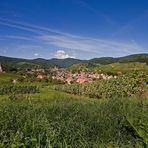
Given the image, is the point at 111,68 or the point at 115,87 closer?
the point at 115,87

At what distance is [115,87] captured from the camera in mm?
25453

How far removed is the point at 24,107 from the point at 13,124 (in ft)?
5.34

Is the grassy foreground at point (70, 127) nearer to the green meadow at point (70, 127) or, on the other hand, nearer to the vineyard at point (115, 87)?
the green meadow at point (70, 127)

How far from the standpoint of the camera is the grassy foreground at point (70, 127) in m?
4.50

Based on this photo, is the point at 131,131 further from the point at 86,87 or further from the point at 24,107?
the point at 86,87

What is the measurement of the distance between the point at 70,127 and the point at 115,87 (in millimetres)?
20129

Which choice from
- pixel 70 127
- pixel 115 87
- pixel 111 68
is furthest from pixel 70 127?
pixel 111 68

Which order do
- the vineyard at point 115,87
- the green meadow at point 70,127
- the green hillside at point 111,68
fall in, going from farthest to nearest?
the green hillside at point 111,68
the vineyard at point 115,87
the green meadow at point 70,127

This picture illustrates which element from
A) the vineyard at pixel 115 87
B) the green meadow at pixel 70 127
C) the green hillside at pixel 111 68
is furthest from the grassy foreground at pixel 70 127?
the green hillside at pixel 111 68

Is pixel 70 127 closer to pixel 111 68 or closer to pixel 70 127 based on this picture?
pixel 70 127

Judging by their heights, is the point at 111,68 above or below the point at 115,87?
below

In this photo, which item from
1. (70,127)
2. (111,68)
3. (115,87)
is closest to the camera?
(70,127)

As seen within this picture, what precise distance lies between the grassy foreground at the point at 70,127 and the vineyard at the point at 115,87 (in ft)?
25.5

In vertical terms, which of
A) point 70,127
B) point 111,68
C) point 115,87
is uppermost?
point 70,127
